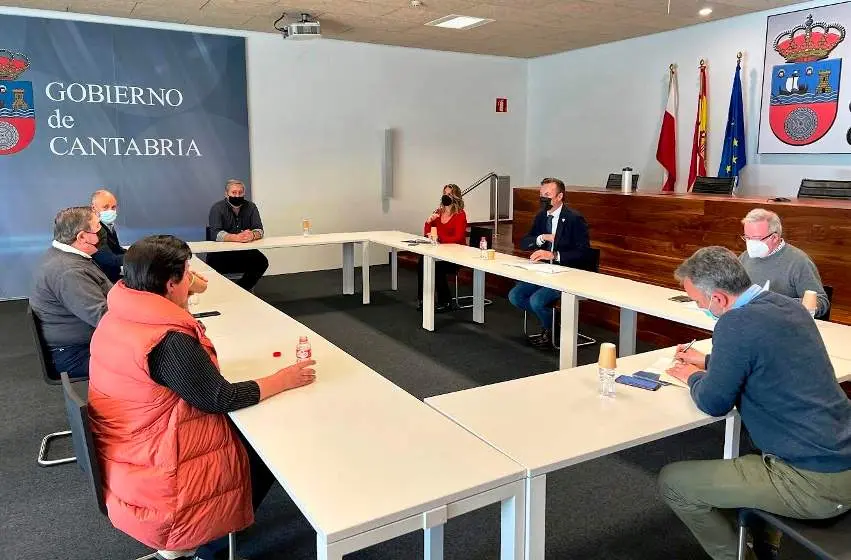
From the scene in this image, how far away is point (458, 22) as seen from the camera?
6730mm

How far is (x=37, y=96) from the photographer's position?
6.25 metres

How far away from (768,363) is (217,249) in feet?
15.0

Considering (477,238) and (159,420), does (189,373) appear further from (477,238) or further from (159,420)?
(477,238)

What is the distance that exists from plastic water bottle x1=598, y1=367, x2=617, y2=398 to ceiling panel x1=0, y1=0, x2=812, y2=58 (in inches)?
177

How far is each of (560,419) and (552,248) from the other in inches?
120

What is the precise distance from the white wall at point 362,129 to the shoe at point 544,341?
12.3ft

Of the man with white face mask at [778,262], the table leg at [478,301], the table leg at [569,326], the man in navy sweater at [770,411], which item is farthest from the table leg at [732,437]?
the table leg at [478,301]

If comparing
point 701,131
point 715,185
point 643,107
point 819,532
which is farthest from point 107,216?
→ point 643,107

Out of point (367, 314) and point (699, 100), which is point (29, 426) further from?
point (699, 100)

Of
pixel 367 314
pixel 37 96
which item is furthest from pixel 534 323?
pixel 37 96

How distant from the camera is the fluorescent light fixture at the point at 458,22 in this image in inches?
255

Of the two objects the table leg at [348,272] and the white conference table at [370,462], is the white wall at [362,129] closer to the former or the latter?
the table leg at [348,272]

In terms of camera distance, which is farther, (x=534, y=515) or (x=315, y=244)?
(x=315, y=244)

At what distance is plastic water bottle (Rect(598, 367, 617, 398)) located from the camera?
2141mm
